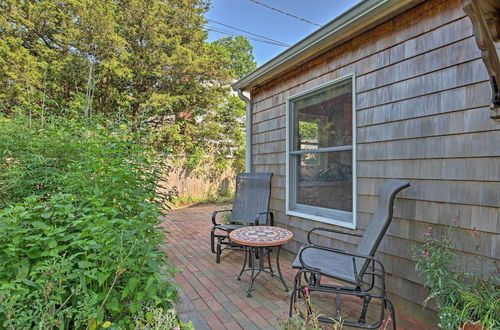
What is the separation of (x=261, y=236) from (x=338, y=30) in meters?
2.21

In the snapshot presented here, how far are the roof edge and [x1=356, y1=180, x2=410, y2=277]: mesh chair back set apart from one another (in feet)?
4.81

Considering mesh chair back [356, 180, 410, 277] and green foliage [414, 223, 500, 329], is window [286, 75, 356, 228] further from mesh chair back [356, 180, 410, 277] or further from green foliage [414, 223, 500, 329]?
green foliage [414, 223, 500, 329]

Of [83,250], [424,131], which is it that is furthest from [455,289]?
[83,250]

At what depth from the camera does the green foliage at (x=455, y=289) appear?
1.43 meters

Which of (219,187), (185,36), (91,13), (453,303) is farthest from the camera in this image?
(185,36)

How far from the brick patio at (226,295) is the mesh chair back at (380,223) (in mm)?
570

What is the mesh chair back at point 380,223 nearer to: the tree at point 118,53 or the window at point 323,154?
the window at point 323,154

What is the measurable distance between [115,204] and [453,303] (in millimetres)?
2238

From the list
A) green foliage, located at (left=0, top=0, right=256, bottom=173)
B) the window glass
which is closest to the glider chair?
the window glass

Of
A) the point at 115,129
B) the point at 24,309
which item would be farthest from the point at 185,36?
→ the point at 24,309

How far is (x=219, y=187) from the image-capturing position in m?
8.22

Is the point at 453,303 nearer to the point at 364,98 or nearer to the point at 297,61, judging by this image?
the point at 364,98

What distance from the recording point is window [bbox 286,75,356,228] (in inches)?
107

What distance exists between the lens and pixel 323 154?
10.0 ft
